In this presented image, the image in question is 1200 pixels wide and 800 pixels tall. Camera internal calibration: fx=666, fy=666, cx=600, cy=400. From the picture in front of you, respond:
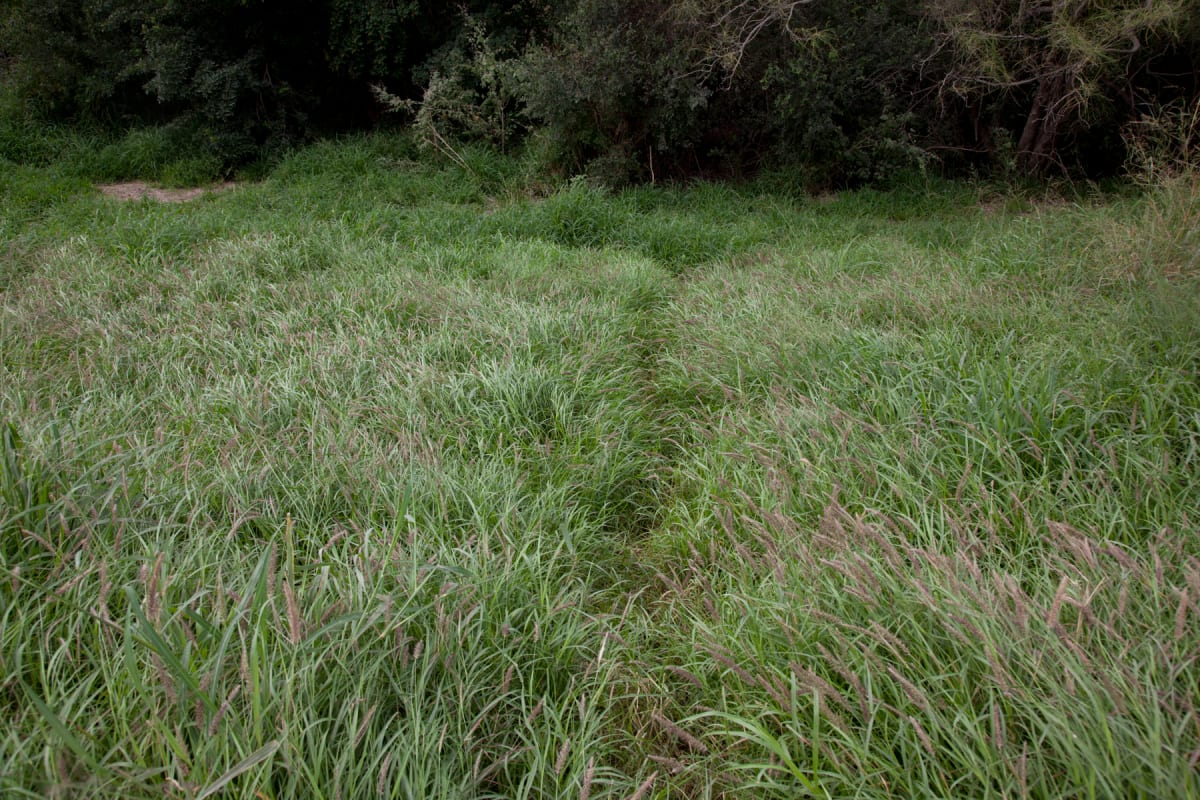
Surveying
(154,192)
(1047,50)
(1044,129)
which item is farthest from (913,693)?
(154,192)

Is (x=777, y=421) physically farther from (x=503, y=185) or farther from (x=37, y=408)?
(x=503, y=185)

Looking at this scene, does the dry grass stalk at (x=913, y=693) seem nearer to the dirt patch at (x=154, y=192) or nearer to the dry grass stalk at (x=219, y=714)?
the dry grass stalk at (x=219, y=714)

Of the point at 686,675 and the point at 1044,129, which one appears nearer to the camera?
the point at 686,675

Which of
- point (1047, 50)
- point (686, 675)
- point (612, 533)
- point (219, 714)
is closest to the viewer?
point (219, 714)

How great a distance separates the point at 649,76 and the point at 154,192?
7.29m

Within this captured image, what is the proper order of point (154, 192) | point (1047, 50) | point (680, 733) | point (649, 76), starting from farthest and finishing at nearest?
point (154, 192)
point (649, 76)
point (1047, 50)
point (680, 733)

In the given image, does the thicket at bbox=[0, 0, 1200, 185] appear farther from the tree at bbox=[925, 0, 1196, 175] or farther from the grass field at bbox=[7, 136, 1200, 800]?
the grass field at bbox=[7, 136, 1200, 800]

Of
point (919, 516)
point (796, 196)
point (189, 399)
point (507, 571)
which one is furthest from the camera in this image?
point (796, 196)

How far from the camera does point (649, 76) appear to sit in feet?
28.9

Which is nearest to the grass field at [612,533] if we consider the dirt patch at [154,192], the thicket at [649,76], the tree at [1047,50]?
the tree at [1047,50]

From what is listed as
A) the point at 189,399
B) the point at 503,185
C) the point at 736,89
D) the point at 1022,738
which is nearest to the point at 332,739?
the point at 1022,738

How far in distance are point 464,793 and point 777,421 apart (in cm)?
196

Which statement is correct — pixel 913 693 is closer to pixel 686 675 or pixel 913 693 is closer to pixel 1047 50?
pixel 686 675

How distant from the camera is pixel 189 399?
10.6 feet
